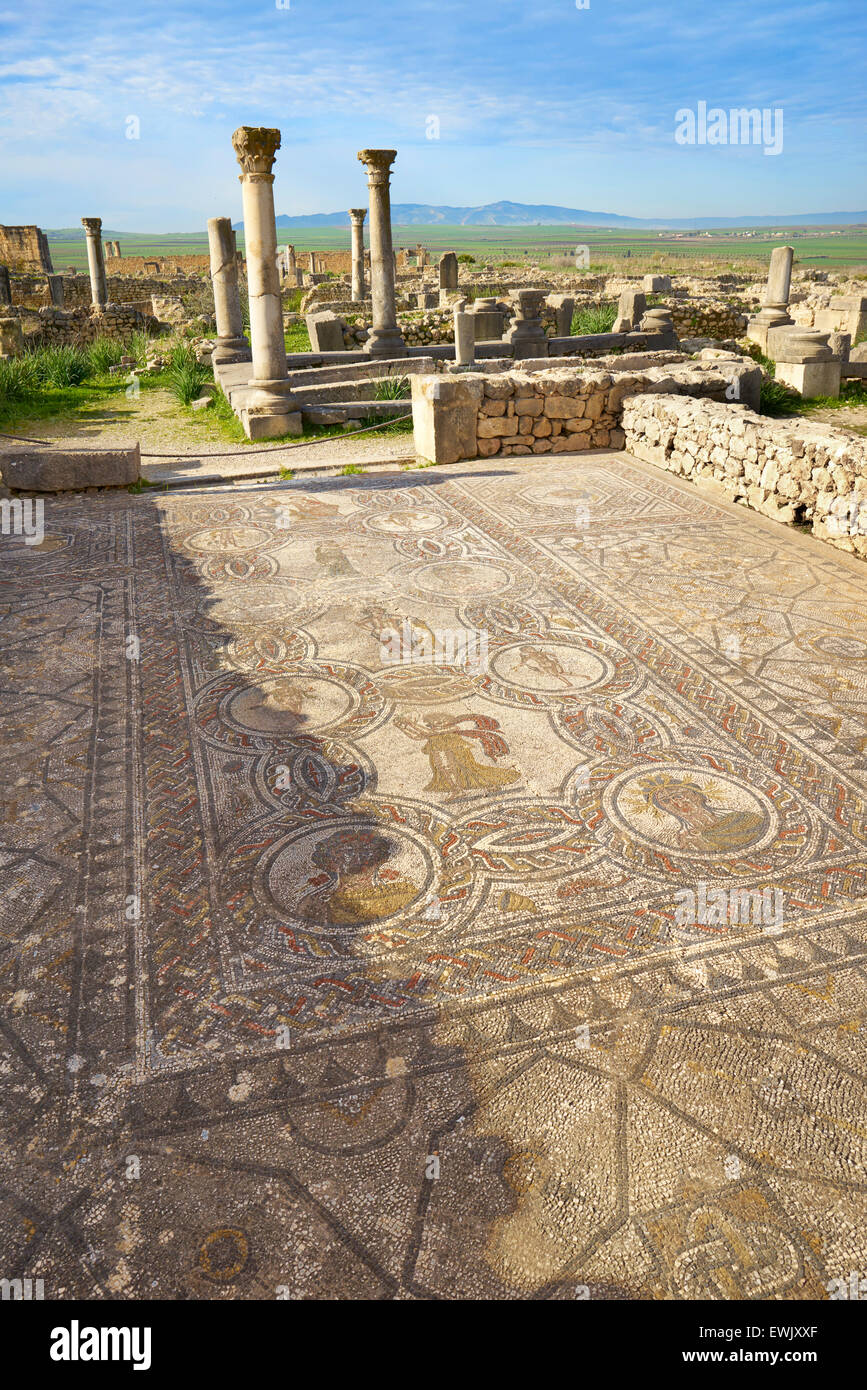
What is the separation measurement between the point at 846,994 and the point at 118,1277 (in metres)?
1.83

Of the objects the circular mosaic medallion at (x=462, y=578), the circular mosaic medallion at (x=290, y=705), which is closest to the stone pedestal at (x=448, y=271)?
the circular mosaic medallion at (x=462, y=578)

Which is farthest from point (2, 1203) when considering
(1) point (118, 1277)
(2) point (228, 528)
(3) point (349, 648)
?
(2) point (228, 528)

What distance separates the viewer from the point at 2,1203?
1806 mm

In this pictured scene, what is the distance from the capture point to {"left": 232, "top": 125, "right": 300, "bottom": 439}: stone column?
9.08 metres

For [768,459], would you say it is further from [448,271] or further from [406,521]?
[448,271]

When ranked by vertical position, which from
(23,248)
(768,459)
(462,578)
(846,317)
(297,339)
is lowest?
(462,578)

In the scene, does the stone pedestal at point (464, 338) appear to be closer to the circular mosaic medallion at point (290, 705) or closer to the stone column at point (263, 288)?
the stone column at point (263, 288)

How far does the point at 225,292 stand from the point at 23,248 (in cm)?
1985

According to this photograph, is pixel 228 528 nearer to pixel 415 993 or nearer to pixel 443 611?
pixel 443 611

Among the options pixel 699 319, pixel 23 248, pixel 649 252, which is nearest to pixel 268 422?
pixel 699 319

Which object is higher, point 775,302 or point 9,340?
point 775,302

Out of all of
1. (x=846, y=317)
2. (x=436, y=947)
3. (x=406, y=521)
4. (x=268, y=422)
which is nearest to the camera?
(x=436, y=947)

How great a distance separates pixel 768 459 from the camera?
6336 millimetres

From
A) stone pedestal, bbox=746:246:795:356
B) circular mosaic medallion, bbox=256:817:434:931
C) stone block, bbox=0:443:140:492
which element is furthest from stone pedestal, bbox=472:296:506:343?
circular mosaic medallion, bbox=256:817:434:931
